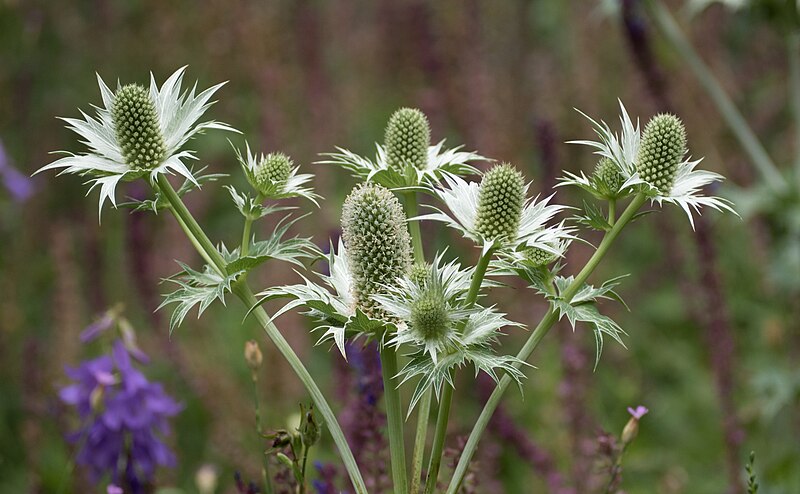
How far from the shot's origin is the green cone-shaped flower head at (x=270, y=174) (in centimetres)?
131

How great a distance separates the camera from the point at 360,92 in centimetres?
586

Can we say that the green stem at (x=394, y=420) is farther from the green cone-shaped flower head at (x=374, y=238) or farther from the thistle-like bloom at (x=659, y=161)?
the thistle-like bloom at (x=659, y=161)

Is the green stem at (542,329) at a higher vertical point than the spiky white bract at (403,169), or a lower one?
lower

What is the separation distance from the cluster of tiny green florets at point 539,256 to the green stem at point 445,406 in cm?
5

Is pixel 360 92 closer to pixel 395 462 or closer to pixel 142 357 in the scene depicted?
pixel 142 357

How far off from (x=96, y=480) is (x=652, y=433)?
242 centimetres

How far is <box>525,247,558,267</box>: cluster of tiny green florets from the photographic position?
124cm

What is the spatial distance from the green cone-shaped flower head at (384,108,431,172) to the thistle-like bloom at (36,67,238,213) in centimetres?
27

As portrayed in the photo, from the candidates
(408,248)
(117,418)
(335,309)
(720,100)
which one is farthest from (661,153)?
(720,100)

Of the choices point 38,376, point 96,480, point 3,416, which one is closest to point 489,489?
point 96,480

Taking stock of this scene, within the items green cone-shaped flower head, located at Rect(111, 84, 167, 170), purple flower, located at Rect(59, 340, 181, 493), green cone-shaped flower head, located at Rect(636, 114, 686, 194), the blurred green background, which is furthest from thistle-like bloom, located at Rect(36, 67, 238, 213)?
the blurred green background

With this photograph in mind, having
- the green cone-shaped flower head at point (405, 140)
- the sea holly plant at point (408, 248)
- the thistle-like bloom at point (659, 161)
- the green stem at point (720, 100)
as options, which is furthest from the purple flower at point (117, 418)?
the green stem at point (720, 100)

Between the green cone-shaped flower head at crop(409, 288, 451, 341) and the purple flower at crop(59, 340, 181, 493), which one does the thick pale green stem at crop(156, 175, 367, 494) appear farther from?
the purple flower at crop(59, 340, 181, 493)

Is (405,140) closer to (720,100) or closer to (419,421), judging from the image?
(419,421)
